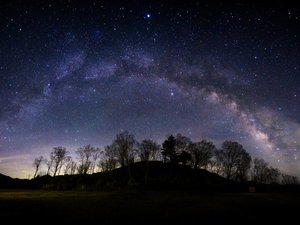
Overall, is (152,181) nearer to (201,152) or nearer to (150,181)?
(150,181)

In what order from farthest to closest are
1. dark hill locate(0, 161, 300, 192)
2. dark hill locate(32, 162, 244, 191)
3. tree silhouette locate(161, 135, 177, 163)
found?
1. tree silhouette locate(161, 135, 177, 163)
2. dark hill locate(0, 161, 300, 192)
3. dark hill locate(32, 162, 244, 191)

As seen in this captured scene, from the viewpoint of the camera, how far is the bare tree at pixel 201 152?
8331 centimetres

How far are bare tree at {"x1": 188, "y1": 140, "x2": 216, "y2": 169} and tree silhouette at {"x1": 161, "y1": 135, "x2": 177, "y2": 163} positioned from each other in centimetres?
725

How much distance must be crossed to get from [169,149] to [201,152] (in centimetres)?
1326

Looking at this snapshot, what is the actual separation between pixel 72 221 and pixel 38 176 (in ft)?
320

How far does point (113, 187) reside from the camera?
2228 inches

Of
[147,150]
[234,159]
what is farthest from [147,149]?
[234,159]

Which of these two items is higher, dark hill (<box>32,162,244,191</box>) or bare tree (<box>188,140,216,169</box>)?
bare tree (<box>188,140,216,169</box>)

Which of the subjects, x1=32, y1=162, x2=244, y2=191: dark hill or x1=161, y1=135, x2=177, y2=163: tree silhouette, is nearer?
x1=32, y1=162, x2=244, y2=191: dark hill

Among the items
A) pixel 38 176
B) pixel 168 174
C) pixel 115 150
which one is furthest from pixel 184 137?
pixel 38 176

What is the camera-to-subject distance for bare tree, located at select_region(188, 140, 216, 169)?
83312 millimetres

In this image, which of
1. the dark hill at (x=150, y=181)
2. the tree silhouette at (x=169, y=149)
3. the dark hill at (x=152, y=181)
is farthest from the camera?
the tree silhouette at (x=169, y=149)

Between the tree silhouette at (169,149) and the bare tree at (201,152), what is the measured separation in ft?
23.8

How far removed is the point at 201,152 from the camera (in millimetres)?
83625
